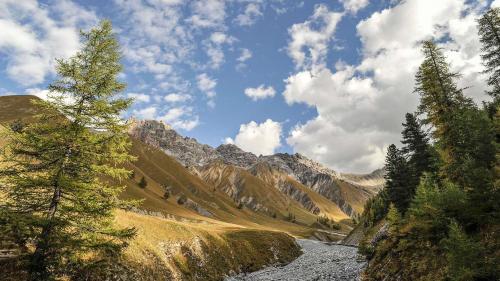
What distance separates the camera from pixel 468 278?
15758mm

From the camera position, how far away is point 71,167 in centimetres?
1880

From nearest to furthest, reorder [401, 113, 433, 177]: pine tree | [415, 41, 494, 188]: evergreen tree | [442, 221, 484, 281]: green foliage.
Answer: [442, 221, 484, 281]: green foliage
[415, 41, 494, 188]: evergreen tree
[401, 113, 433, 177]: pine tree

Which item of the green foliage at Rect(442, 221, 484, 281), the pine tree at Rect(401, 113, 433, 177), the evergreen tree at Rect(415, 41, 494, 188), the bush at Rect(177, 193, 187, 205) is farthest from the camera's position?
the bush at Rect(177, 193, 187, 205)

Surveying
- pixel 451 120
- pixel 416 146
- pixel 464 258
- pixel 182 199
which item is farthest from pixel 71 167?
pixel 182 199

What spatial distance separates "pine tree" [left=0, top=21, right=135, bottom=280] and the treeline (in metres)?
17.4

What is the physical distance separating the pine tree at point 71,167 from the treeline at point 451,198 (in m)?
17.4

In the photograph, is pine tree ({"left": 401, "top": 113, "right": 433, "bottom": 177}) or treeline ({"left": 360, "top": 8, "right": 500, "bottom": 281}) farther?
pine tree ({"left": 401, "top": 113, "right": 433, "bottom": 177})

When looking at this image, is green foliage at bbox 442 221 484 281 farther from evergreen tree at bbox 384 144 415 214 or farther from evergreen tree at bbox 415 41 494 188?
evergreen tree at bbox 384 144 415 214

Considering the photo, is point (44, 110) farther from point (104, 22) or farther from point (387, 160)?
point (387, 160)

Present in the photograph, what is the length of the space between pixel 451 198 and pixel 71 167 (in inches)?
873

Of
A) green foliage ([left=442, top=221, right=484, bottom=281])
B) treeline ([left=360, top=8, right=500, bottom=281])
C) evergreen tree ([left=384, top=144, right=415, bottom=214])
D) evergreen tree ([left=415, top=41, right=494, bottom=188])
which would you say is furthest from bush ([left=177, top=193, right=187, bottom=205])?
green foliage ([left=442, top=221, right=484, bottom=281])

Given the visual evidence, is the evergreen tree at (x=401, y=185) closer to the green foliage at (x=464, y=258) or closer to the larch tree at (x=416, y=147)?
the larch tree at (x=416, y=147)

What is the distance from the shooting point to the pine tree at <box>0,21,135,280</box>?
1714 cm

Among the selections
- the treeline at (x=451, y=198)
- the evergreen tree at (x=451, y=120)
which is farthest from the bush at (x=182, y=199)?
the evergreen tree at (x=451, y=120)
